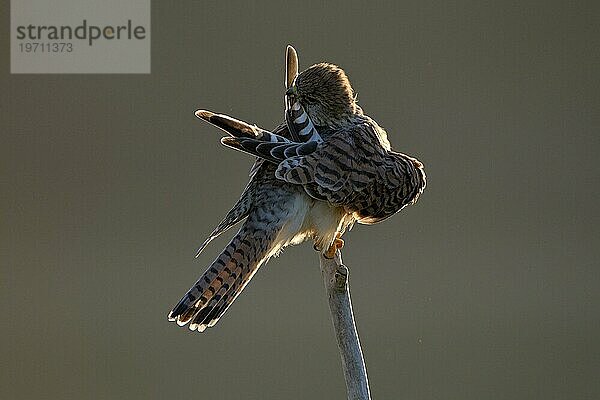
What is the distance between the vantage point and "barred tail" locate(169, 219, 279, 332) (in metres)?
1.93

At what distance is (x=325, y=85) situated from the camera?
2.24 metres

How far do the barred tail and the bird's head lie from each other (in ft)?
1.09


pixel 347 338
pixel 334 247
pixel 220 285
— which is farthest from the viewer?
pixel 334 247

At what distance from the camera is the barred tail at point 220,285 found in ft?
6.34

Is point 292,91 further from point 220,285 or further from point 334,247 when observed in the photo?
point 220,285

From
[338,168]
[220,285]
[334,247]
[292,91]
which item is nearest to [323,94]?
[292,91]

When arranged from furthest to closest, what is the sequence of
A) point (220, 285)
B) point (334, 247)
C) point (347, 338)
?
1. point (334, 247)
2. point (347, 338)
3. point (220, 285)

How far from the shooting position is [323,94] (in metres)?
2.23

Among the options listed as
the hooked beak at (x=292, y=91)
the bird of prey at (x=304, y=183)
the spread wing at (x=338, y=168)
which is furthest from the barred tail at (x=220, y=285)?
the hooked beak at (x=292, y=91)

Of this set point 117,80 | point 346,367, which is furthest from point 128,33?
point 346,367

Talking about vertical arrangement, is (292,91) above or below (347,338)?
above

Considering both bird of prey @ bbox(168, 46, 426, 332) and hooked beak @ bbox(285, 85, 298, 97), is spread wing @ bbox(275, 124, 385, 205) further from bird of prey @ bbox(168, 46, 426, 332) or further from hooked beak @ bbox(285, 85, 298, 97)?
hooked beak @ bbox(285, 85, 298, 97)

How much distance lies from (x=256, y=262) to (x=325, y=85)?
43 centimetres

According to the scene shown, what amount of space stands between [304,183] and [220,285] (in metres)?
0.25
